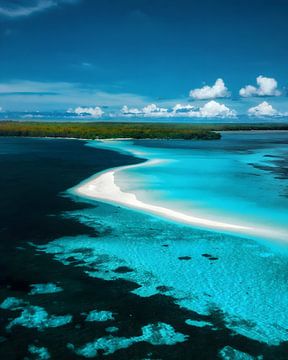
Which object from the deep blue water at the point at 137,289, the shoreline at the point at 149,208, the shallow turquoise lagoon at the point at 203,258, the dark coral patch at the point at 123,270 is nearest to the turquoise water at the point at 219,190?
the shallow turquoise lagoon at the point at 203,258

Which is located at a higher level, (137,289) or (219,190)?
(219,190)

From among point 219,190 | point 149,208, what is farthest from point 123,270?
point 219,190

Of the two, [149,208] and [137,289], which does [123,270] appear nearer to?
[137,289]

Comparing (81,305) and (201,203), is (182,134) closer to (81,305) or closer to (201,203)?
(201,203)

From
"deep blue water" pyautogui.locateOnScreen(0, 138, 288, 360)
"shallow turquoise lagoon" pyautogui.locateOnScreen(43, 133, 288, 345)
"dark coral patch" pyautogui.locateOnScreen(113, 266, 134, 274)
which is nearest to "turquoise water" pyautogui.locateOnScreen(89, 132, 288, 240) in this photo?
"shallow turquoise lagoon" pyautogui.locateOnScreen(43, 133, 288, 345)

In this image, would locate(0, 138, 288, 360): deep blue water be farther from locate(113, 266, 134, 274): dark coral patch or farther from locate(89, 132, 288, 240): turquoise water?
locate(89, 132, 288, 240): turquoise water

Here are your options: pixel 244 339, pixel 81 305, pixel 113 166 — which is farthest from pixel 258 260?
pixel 113 166
